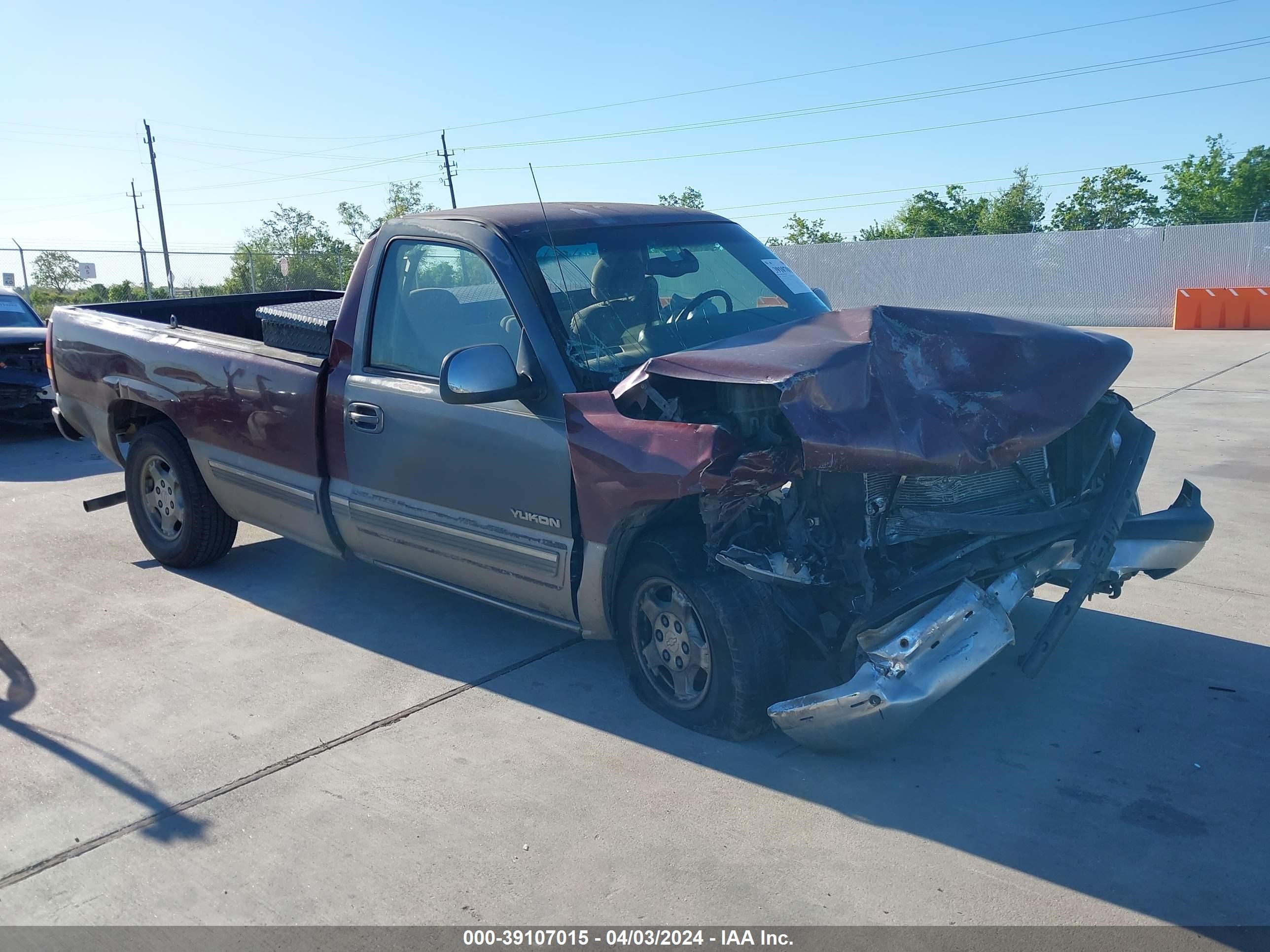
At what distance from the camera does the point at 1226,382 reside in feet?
44.6

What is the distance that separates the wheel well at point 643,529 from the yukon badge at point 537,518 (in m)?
0.28

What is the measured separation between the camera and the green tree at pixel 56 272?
2917 cm

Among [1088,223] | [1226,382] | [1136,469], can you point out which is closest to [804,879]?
[1136,469]

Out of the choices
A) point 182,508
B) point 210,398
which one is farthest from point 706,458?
point 182,508

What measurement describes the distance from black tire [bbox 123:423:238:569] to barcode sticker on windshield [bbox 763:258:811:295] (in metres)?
3.31

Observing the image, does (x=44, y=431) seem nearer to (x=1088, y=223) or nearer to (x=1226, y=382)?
(x=1226, y=382)

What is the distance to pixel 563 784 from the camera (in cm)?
375

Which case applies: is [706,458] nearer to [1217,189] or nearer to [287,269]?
[287,269]

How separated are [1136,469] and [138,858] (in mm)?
3735

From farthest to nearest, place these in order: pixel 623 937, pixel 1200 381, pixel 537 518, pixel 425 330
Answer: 1. pixel 1200 381
2. pixel 425 330
3. pixel 537 518
4. pixel 623 937

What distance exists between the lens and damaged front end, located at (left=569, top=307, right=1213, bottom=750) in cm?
345

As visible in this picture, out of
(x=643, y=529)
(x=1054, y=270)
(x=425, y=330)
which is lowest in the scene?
(x=643, y=529)

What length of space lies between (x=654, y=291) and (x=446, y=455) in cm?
113

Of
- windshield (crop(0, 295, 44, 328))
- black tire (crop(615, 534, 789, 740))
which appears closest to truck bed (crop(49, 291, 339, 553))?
black tire (crop(615, 534, 789, 740))
